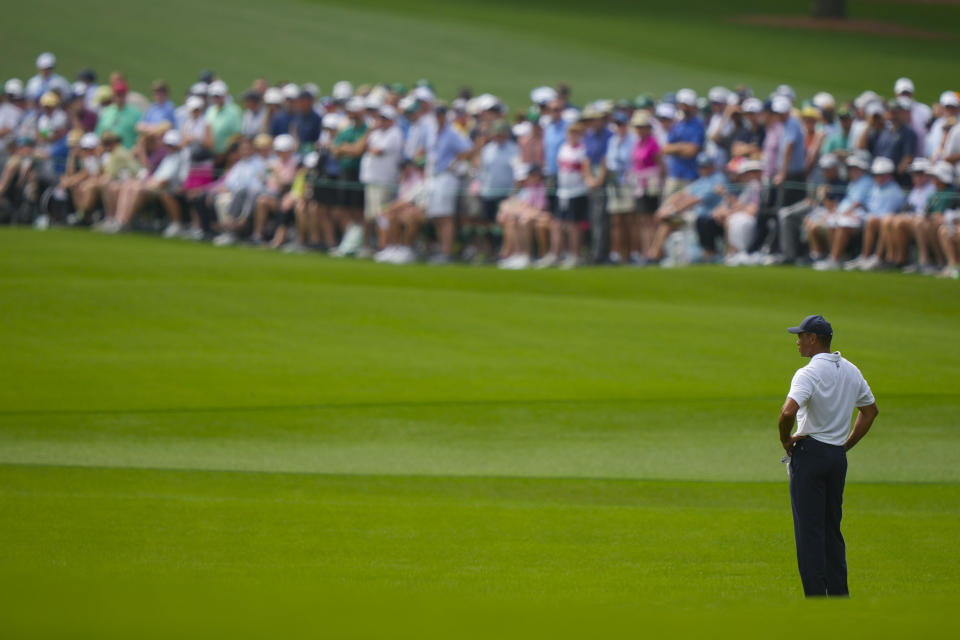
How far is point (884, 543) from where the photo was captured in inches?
449

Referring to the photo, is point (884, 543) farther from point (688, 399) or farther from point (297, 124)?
point (297, 124)

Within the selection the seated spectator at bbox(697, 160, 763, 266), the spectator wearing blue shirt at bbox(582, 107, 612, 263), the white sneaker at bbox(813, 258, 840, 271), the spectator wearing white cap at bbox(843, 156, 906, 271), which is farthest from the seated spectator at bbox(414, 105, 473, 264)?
the spectator wearing white cap at bbox(843, 156, 906, 271)

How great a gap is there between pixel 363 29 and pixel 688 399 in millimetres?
41665

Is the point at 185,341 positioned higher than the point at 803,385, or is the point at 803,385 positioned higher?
the point at 803,385

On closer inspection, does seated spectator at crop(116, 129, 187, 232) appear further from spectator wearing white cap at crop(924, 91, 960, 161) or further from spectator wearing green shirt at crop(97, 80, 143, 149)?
spectator wearing white cap at crop(924, 91, 960, 161)

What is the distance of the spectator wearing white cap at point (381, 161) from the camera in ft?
82.5

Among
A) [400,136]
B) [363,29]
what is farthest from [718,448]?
[363,29]

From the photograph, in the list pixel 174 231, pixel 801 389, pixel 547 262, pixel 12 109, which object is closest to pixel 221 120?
pixel 174 231

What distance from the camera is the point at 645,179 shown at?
23.9 m

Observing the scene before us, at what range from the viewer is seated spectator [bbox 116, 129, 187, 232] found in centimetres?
2825

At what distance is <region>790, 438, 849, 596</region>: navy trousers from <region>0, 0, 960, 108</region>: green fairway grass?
3563cm

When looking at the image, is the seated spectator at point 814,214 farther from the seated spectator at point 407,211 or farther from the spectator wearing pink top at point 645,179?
the seated spectator at point 407,211

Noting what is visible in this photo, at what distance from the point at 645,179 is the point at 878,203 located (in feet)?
12.7

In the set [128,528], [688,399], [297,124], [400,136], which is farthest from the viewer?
[297,124]
